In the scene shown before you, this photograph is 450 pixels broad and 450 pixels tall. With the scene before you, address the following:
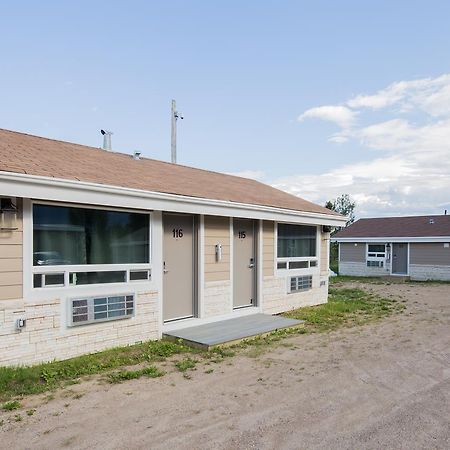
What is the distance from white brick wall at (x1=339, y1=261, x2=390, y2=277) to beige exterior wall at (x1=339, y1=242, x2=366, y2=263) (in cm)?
22

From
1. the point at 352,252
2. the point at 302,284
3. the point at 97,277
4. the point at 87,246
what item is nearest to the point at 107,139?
the point at 87,246

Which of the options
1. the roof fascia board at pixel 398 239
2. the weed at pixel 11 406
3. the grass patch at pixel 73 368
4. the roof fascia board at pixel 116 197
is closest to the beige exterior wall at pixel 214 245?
the roof fascia board at pixel 116 197

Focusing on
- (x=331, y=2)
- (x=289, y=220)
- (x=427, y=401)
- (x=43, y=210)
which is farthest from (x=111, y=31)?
(x=427, y=401)

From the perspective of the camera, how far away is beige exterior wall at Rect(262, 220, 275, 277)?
9070mm

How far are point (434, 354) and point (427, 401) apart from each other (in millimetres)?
2129

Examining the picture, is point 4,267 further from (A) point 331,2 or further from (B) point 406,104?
(B) point 406,104

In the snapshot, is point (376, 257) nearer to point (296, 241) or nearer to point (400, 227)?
point (400, 227)

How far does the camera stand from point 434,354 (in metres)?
6.03

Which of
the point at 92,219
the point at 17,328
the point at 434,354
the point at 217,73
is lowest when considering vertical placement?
the point at 434,354

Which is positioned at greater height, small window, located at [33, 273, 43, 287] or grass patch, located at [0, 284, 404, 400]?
small window, located at [33, 273, 43, 287]

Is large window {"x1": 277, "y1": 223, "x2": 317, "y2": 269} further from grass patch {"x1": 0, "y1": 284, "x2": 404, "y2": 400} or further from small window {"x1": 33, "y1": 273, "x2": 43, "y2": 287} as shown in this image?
small window {"x1": 33, "y1": 273, "x2": 43, "y2": 287}

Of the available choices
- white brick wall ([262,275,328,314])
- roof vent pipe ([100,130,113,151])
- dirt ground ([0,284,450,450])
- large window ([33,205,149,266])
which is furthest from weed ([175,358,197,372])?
roof vent pipe ([100,130,113,151])

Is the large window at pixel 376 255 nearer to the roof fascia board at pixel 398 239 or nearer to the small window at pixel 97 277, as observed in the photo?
the roof fascia board at pixel 398 239

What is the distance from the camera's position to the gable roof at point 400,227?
21.2 metres
